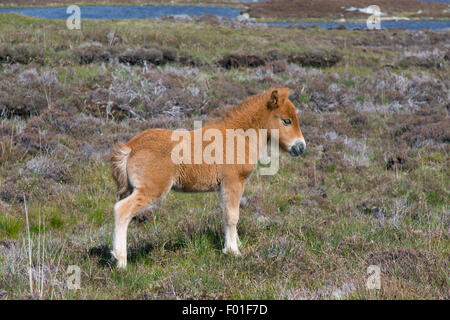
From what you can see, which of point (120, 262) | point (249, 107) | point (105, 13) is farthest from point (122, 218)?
point (105, 13)

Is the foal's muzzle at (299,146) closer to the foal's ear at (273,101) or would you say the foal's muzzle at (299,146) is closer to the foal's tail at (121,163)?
the foal's ear at (273,101)

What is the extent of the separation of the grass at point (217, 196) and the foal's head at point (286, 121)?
44.8 inches

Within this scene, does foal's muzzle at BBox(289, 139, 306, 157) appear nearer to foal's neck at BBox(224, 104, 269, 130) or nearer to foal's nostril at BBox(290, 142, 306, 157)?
foal's nostril at BBox(290, 142, 306, 157)

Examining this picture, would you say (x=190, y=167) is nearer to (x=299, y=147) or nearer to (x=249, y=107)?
(x=249, y=107)

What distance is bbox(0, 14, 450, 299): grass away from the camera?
454cm

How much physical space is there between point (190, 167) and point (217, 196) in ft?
9.35

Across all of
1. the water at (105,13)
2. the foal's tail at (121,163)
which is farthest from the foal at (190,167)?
the water at (105,13)

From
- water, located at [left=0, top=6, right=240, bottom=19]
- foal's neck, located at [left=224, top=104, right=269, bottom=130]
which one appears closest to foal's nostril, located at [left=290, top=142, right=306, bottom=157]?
foal's neck, located at [left=224, top=104, right=269, bottom=130]

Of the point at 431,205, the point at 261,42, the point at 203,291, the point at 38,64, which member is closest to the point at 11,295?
the point at 203,291

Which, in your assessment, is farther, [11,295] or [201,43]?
[201,43]

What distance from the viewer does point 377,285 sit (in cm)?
413

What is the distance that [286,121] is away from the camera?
5.64 m
